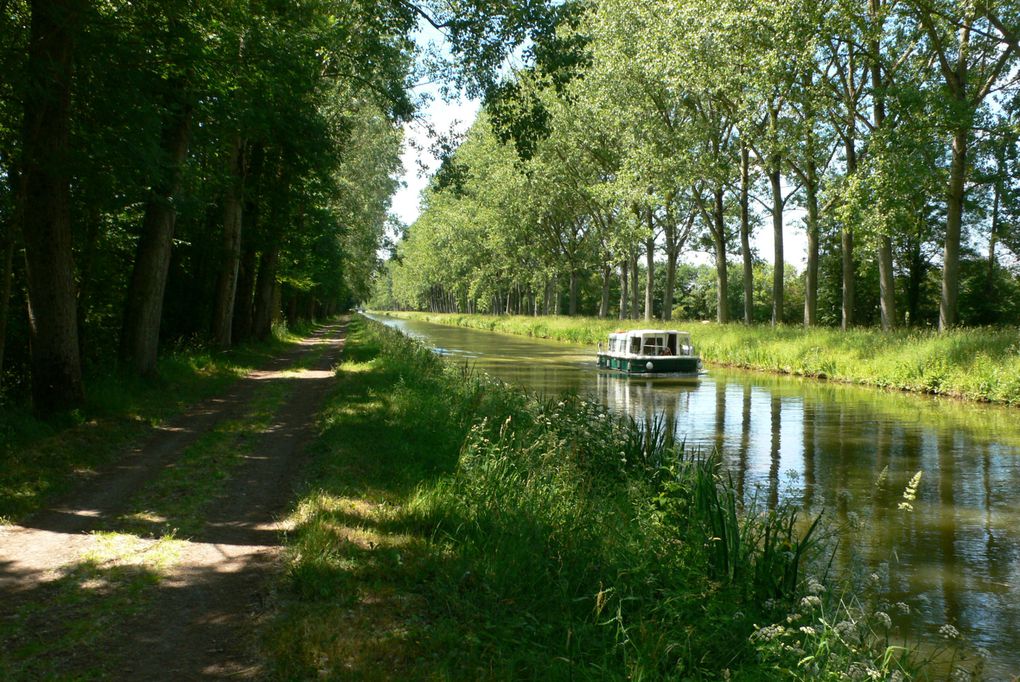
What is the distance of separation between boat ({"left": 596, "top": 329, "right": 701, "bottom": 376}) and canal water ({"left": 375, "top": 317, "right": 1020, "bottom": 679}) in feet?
7.52

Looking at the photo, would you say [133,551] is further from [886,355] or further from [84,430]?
[886,355]

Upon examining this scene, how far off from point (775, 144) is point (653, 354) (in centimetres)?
920

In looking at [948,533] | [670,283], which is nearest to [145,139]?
[948,533]

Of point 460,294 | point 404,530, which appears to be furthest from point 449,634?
point 460,294

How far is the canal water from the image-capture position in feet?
22.7

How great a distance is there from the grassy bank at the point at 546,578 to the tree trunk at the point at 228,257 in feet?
43.8

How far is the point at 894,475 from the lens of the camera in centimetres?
1193

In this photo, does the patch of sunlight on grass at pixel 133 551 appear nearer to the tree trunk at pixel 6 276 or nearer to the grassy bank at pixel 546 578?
the grassy bank at pixel 546 578

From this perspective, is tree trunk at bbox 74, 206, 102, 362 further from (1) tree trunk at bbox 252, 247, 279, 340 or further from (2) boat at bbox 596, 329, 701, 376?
(2) boat at bbox 596, 329, 701, 376

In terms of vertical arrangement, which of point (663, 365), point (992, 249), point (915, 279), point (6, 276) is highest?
point (992, 249)

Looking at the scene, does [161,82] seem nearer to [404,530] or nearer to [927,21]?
[404,530]

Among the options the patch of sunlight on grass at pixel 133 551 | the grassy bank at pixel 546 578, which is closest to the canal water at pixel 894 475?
the grassy bank at pixel 546 578

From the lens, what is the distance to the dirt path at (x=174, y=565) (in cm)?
442

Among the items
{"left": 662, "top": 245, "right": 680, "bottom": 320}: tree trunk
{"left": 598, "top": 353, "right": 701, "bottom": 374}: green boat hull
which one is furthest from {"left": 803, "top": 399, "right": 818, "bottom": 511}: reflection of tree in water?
→ {"left": 662, "top": 245, "right": 680, "bottom": 320}: tree trunk
